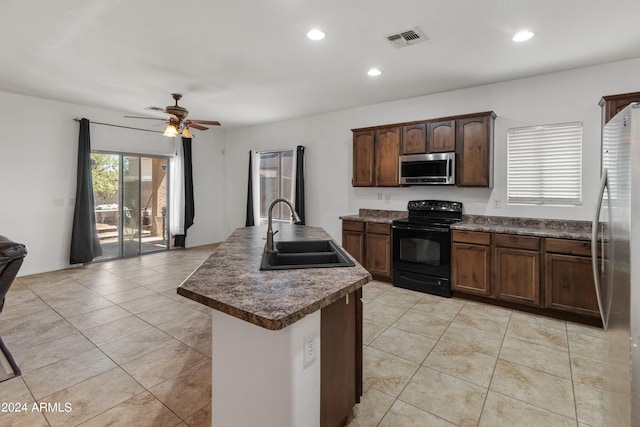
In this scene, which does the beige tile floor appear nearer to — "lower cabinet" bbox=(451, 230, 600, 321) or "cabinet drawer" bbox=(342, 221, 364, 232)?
"lower cabinet" bbox=(451, 230, 600, 321)

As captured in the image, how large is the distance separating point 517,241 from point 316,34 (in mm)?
2972

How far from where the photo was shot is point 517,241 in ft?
11.4

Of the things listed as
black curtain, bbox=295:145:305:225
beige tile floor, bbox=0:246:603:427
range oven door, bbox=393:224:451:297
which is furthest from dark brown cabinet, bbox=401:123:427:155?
black curtain, bbox=295:145:305:225

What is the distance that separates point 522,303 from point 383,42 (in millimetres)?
3108

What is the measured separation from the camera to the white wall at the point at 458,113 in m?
3.48

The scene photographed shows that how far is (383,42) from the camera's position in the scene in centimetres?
299

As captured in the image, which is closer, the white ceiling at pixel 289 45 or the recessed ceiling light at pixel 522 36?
the white ceiling at pixel 289 45

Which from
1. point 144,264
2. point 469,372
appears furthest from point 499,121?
point 144,264

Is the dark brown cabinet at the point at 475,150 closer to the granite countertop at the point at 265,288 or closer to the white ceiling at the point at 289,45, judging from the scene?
the white ceiling at the point at 289,45

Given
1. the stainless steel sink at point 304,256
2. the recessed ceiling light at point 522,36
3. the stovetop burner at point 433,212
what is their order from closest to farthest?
the stainless steel sink at point 304,256 < the recessed ceiling light at point 522,36 < the stovetop burner at point 433,212

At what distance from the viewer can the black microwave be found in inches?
160

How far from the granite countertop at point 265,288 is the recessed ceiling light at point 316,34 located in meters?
2.03

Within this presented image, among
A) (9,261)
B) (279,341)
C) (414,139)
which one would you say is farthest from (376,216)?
(9,261)

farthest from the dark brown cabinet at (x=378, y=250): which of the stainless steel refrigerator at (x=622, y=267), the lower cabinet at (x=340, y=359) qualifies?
the stainless steel refrigerator at (x=622, y=267)
